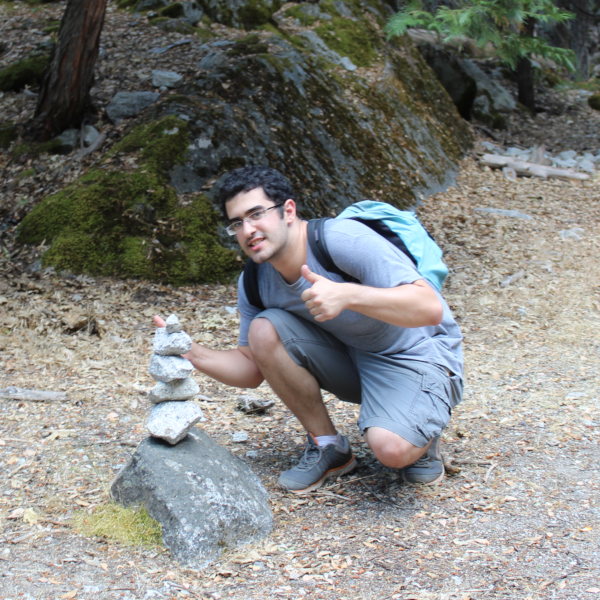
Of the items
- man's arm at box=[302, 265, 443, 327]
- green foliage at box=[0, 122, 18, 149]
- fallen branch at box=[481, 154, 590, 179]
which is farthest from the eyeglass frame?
fallen branch at box=[481, 154, 590, 179]

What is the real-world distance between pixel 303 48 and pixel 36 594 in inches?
335

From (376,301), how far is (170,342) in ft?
2.92

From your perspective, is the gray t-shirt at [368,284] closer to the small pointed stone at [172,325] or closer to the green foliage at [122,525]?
the small pointed stone at [172,325]

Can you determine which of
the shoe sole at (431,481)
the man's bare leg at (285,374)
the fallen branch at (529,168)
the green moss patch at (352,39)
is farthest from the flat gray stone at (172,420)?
the fallen branch at (529,168)

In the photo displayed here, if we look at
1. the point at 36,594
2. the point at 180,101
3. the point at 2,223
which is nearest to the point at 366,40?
the point at 180,101

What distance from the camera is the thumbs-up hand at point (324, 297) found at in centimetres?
289

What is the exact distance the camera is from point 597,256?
7.91 m

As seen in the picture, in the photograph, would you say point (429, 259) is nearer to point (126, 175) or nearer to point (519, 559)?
point (519, 559)

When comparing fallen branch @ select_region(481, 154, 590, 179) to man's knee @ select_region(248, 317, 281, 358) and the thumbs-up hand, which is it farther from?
the thumbs-up hand

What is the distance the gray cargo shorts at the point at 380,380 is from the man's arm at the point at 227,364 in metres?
0.23

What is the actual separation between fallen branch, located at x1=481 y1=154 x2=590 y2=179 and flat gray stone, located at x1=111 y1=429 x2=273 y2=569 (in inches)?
319

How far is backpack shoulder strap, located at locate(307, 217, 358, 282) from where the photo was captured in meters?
3.19

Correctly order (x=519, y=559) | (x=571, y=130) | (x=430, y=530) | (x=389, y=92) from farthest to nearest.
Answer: (x=571, y=130)
(x=389, y=92)
(x=430, y=530)
(x=519, y=559)

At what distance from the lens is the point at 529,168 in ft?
34.0
